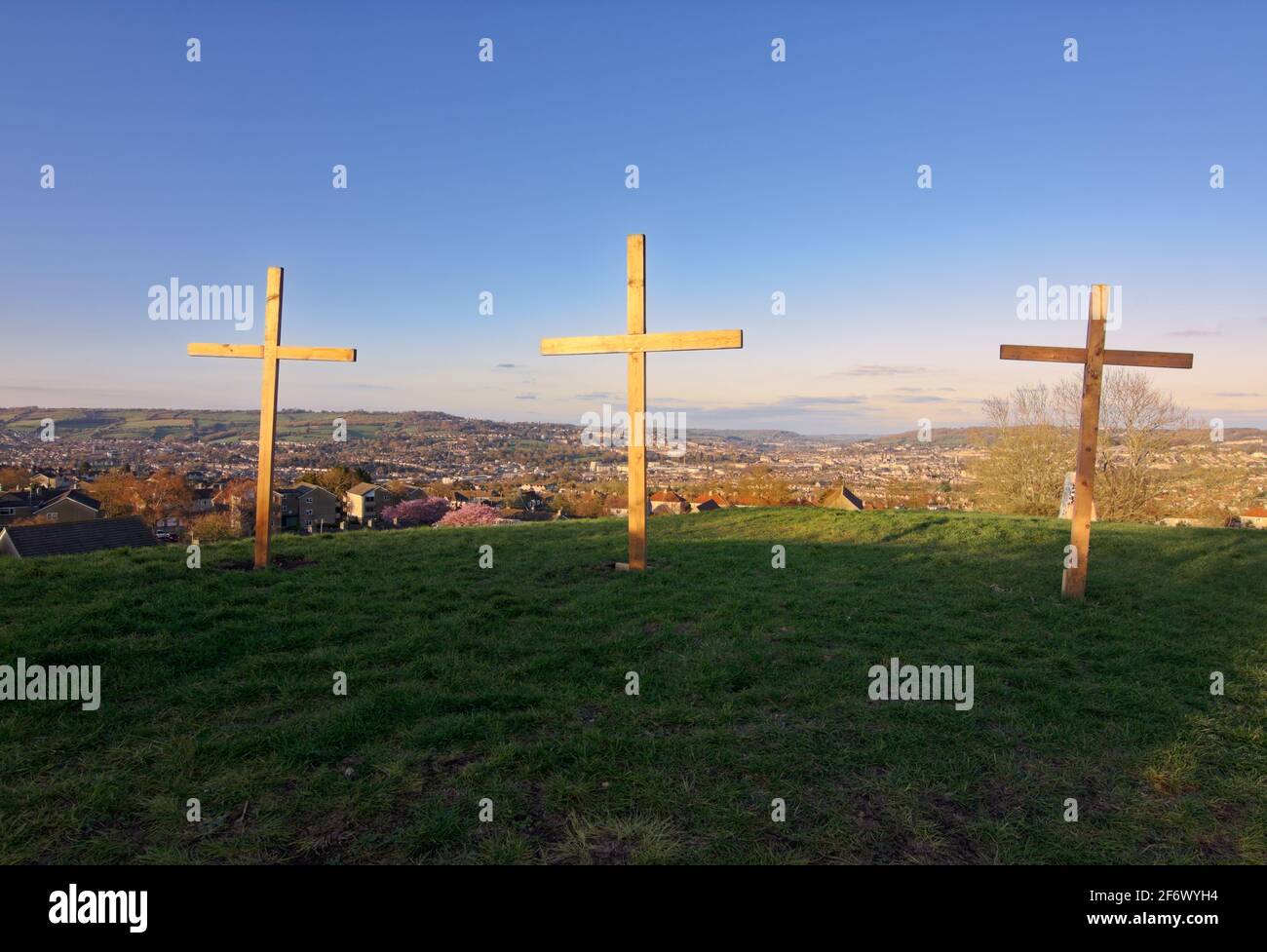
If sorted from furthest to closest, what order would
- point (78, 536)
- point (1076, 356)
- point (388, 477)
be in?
1. point (388, 477)
2. point (78, 536)
3. point (1076, 356)

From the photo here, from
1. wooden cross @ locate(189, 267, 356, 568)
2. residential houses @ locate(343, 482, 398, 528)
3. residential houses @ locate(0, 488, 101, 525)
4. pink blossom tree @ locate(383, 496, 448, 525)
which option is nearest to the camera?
wooden cross @ locate(189, 267, 356, 568)

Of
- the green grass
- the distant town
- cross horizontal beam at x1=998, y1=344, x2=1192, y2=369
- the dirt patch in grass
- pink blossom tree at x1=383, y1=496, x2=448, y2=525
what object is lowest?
pink blossom tree at x1=383, y1=496, x2=448, y2=525

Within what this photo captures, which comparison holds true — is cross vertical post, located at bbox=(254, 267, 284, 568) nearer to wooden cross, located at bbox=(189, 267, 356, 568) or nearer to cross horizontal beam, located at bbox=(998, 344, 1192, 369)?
wooden cross, located at bbox=(189, 267, 356, 568)

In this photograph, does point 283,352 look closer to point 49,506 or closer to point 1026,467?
point 49,506

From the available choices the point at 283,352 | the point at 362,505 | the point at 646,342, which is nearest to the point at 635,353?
the point at 646,342

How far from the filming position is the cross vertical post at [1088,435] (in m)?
7.92

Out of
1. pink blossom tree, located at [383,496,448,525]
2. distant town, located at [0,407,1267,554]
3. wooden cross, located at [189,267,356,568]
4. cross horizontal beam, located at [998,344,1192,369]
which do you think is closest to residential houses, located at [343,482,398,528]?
distant town, located at [0,407,1267,554]

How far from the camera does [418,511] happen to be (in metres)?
22.2

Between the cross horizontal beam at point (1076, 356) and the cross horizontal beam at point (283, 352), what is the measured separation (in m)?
9.19

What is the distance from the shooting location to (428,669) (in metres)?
5.26

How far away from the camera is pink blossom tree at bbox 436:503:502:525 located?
20.3 m

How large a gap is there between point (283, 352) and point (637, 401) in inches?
217

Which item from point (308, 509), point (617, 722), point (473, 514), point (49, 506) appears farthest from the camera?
point (473, 514)

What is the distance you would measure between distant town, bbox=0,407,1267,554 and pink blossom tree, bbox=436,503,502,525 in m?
0.25
